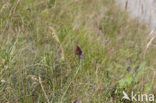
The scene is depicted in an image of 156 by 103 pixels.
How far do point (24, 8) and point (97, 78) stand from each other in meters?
1.10

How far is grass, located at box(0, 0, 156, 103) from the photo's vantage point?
58.1 inches

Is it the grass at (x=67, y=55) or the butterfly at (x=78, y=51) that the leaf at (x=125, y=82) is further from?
the butterfly at (x=78, y=51)

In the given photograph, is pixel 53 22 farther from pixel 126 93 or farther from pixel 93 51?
pixel 126 93

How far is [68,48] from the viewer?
2039 millimetres

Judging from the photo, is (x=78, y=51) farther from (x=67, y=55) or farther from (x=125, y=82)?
(x=125, y=82)

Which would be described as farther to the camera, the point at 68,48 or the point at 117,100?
the point at 68,48

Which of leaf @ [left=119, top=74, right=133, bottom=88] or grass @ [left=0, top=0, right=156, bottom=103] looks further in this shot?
leaf @ [left=119, top=74, right=133, bottom=88]

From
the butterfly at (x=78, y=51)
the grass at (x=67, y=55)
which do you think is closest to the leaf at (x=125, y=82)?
the grass at (x=67, y=55)

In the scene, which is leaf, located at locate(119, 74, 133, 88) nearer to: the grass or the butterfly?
the grass

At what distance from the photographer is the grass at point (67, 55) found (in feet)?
4.84

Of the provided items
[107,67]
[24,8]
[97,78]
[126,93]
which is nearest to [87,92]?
[97,78]

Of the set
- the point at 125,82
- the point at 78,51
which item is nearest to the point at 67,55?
the point at 78,51

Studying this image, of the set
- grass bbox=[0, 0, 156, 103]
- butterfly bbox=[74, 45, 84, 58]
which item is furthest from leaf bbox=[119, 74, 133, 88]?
butterfly bbox=[74, 45, 84, 58]

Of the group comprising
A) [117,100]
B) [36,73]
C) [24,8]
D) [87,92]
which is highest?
[24,8]
